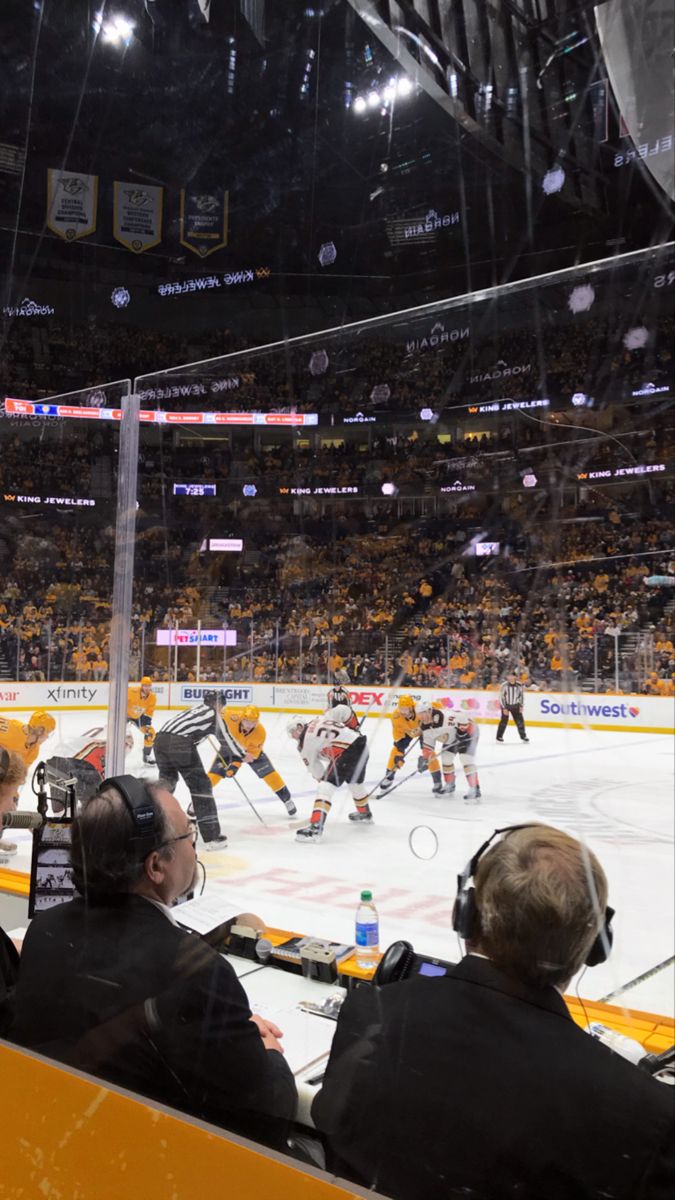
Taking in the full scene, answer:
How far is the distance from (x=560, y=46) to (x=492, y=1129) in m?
1.27

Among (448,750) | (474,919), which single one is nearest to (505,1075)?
(474,919)

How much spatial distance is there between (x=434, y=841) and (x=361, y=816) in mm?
454

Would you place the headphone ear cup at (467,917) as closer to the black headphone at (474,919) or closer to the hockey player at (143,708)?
the black headphone at (474,919)

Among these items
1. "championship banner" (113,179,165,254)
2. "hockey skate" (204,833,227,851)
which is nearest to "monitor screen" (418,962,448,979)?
"championship banner" (113,179,165,254)

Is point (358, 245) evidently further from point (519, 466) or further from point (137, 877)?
point (137, 877)

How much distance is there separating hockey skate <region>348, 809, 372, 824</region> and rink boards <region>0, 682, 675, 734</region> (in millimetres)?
651

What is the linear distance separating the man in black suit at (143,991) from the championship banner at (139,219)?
121 cm

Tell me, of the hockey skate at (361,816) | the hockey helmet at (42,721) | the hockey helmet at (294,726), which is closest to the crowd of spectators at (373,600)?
the hockey helmet at (42,721)

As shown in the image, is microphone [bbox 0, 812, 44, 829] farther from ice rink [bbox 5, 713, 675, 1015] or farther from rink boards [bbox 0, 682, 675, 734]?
rink boards [bbox 0, 682, 675, 734]

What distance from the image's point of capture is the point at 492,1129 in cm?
64

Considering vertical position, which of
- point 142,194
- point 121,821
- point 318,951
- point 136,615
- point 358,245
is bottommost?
point 318,951

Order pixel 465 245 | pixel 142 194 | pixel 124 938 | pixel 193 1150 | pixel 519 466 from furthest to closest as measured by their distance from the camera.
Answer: pixel 142 194, pixel 519 466, pixel 465 245, pixel 124 938, pixel 193 1150

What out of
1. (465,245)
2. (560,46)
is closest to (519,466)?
(465,245)

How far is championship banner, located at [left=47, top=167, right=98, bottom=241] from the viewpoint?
6.04ft
